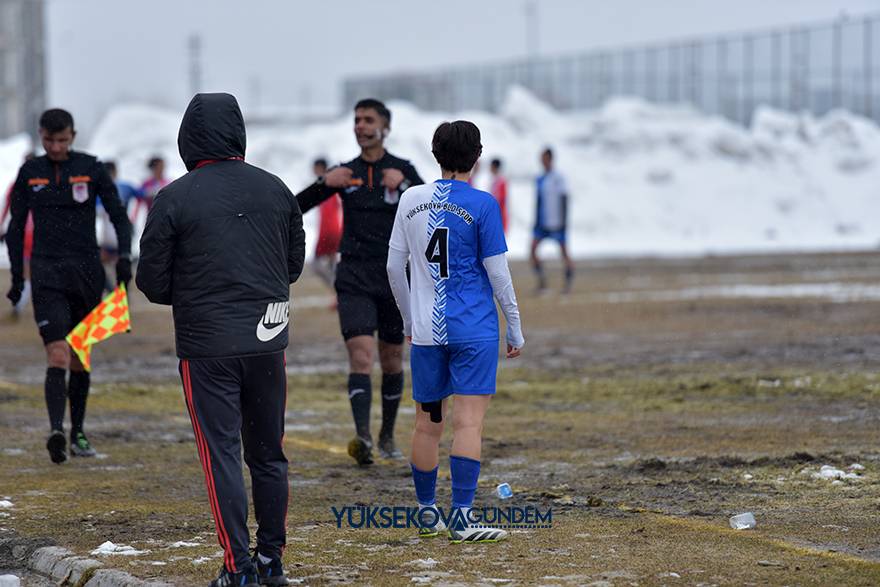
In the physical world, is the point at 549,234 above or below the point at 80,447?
above

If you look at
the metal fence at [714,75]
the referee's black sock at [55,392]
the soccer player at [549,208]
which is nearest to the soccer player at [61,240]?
the referee's black sock at [55,392]

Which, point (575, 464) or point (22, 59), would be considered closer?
point (575, 464)

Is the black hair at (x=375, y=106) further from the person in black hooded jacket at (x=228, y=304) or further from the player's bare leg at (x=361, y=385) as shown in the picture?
the person in black hooded jacket at (x=228, y=304)

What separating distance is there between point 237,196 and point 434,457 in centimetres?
177

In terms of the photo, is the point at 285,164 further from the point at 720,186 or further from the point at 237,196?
the point at 237,196

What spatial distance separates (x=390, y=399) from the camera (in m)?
9.61

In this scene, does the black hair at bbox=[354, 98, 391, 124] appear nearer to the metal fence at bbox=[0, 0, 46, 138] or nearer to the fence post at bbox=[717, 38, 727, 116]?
the metal fence at bbox=[0, 0, 46, 138]

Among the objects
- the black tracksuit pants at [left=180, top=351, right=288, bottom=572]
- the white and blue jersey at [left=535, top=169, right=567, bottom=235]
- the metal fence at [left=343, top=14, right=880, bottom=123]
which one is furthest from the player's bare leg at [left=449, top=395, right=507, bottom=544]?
the metal fence at [left=343, top=14, right=880, bottom=123]

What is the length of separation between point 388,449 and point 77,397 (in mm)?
2000

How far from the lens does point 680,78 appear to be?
5859 cm

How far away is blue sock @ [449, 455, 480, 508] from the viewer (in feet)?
22.6

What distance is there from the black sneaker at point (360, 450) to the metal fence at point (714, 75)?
4669 cm

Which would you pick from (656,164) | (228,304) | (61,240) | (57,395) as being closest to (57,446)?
(57,395)

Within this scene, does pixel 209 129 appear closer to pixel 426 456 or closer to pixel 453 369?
pixel 453 369
